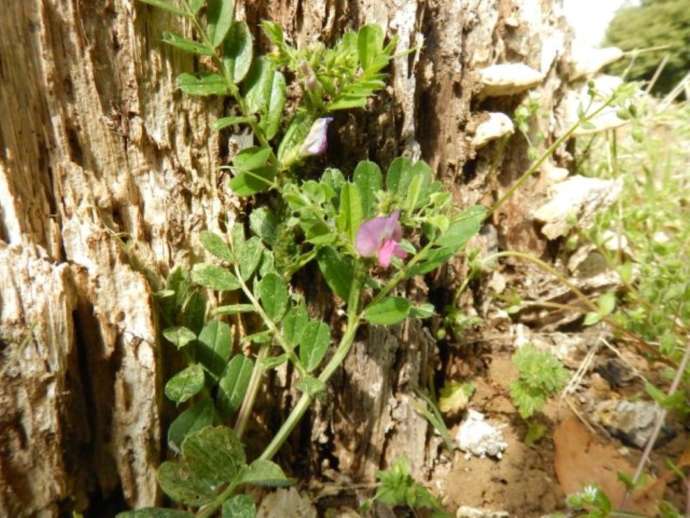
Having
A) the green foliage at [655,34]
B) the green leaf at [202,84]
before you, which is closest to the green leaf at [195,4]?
the green leaf at [202,84]

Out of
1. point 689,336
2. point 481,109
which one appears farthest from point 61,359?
point 689,336

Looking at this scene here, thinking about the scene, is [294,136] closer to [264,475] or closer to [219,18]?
[219,18]

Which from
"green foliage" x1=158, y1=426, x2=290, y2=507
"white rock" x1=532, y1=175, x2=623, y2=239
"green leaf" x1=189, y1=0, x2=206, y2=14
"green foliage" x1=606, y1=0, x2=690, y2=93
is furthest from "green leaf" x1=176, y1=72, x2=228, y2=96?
"green foliage" x1=606, y1=0, x2=690, y2=93

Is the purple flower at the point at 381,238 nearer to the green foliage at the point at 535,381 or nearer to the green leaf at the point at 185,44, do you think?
the green leaf at the point at 185,44

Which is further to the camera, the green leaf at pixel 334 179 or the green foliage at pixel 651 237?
the green foliage at pixel 651 237

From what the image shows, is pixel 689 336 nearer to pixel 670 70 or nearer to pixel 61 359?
pixel 61 359

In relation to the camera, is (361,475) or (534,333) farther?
(534,333)
